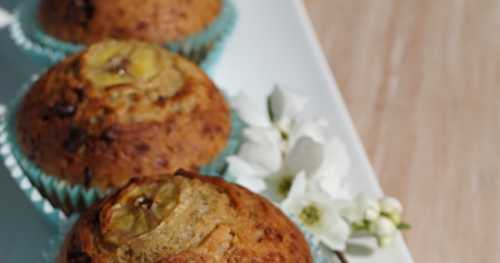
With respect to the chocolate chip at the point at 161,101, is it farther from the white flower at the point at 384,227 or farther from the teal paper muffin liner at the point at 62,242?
the white flower at the point at 384,227

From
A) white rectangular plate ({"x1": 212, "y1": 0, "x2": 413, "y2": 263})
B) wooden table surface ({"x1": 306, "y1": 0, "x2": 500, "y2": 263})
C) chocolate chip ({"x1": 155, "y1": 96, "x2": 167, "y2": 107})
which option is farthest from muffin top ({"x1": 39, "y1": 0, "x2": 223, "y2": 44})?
wooden table surface ({"x1": 306, "y1": 0, "x2": 500, "y2": 263})

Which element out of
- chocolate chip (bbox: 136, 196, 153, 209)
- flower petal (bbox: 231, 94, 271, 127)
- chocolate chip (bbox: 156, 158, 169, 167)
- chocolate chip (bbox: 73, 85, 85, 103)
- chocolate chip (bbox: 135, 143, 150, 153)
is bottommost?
chocolate chip (bbox: 156, 158, 169, 167)

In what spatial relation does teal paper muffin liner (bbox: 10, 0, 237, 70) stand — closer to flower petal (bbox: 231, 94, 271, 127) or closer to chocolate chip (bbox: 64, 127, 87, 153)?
flower petal (bbox: 231, 94, 271, 127)

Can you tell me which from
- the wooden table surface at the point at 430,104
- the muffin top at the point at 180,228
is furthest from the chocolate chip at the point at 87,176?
the wooden table surface at the point at 430,104

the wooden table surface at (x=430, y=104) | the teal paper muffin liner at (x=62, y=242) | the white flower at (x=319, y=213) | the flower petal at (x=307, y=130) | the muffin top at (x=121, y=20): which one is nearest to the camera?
the teal paper muffin liner at (x=62, y=242)

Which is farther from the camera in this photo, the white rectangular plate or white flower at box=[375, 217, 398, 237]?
the white rectangular plate

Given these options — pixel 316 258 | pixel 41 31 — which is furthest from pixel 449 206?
pixel 41 31

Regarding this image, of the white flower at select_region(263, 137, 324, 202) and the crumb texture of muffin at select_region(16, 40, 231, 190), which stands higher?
the crumb texture of muffin at select_region(16, 40, 231, 190)

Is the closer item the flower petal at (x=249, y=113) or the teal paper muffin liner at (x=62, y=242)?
the teal paper muffin liner at (x=62, y=242)
